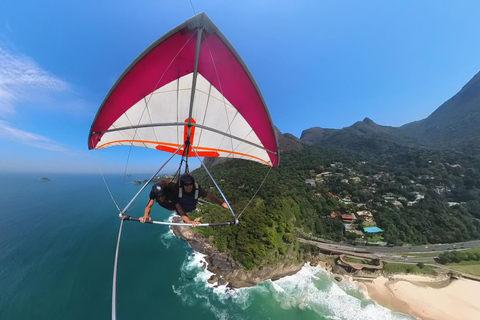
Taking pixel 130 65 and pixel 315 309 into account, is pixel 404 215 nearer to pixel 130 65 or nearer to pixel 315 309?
pixel 315 309

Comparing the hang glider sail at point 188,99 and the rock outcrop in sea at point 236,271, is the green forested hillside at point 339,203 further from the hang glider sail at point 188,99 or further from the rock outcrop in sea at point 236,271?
the hang glider sail at point 188,99

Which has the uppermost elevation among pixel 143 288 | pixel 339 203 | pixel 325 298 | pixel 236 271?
pixel 339 203

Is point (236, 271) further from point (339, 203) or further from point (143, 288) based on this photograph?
point (339, 203)

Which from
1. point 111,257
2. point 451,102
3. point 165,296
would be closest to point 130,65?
point 165,296

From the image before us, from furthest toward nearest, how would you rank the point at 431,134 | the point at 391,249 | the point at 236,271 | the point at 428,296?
the point at 431,134
the point at 391,249
the point at 428,296
the point at 236,271

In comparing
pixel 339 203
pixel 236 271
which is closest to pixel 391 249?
pixel 339 203
